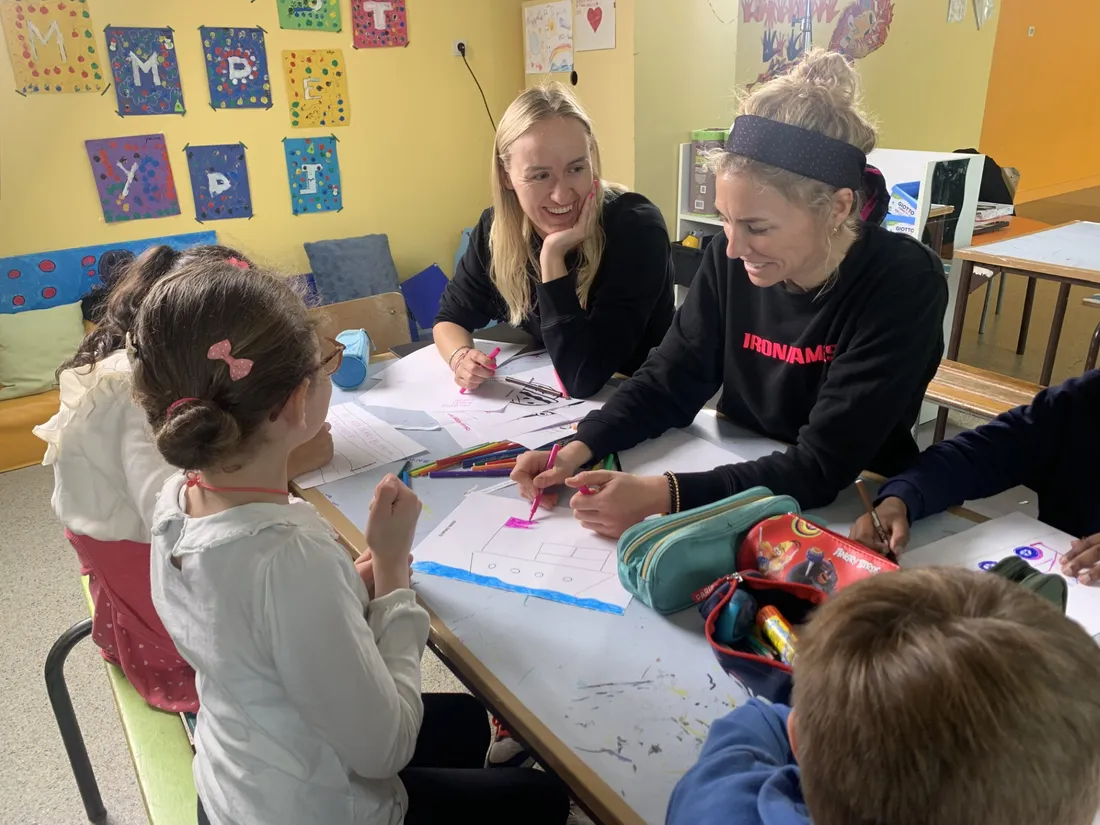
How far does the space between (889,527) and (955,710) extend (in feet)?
2.22

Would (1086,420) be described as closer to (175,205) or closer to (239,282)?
(239,282)

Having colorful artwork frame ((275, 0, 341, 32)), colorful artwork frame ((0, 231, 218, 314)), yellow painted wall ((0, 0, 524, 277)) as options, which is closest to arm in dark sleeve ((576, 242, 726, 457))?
yellow painted wall ((0, 0, 524, 277))

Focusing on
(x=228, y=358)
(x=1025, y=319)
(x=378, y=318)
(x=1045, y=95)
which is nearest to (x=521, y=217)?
(x=378, y=318)

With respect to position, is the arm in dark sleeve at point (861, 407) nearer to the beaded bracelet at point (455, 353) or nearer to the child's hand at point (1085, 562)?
the child's hand at point (1085, 562)

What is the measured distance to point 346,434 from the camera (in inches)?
59.8

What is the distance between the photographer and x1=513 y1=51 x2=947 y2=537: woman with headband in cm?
118

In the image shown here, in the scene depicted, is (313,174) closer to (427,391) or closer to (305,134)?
(305,134)

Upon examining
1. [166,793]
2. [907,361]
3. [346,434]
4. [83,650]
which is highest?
[907,361]


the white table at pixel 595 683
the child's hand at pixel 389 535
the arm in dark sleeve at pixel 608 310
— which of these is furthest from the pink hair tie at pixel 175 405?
the arm in dark sleeve at pixel 608 310

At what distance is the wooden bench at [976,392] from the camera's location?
7.59 ft

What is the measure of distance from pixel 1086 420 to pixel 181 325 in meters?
1.32

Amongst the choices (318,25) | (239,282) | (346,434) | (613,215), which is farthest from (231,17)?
(239,282)

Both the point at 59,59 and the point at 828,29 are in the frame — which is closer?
the point at 59,59

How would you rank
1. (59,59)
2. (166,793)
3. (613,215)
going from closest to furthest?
1. (166,793)
2. (613,215)
3. (59,59)
